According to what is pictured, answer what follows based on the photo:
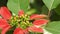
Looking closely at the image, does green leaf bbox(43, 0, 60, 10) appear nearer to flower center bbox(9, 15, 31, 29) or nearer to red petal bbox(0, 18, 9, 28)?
flower center bbox(9, 15, 31, 29)

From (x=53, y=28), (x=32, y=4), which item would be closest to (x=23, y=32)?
(x=53, y=28)

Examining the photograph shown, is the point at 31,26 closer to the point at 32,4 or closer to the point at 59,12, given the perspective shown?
the point at 59,12

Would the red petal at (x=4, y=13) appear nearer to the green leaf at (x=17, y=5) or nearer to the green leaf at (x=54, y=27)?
the green leaf at (x=17, y=5)

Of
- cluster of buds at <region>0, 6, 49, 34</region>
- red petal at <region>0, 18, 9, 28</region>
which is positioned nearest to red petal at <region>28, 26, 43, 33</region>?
cluster of buds at <region>0, 6, 49, 34</region>

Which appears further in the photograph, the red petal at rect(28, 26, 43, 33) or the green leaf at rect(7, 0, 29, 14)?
the green leaf at rect(7, 0, 29, 14)

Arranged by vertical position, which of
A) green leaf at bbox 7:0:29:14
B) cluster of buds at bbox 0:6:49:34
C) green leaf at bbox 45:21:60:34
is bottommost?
green leaf at bbox 45:21:60:34

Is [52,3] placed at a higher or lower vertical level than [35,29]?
higher

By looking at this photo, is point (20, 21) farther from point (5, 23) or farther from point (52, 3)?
point (52, 3)

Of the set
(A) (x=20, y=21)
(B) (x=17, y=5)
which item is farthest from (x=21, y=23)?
(B) (x=17, y=5)

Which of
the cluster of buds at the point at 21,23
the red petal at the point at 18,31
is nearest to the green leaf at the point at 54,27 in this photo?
the cluster of buds at the point at 21,23
